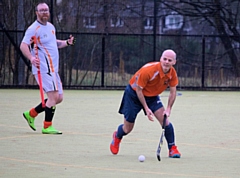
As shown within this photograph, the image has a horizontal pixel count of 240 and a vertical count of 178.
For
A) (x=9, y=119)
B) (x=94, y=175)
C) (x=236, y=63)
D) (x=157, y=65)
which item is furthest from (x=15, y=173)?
(x=236, y=63)

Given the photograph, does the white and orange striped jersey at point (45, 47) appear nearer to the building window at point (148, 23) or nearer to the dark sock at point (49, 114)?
the dark sock at point (49, 114)

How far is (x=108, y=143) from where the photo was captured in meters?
9.99

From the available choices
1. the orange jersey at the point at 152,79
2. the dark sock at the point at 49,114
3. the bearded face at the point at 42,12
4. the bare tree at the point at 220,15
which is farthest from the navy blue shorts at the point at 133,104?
the bare tree at the point at 220,15

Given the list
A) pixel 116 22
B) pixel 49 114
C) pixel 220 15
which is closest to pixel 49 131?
pixel 49 114

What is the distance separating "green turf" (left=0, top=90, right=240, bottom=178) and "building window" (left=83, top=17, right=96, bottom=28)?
21.9ft

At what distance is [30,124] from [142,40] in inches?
456

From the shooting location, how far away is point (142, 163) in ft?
26.8

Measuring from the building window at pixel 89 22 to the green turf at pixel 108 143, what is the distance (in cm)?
669

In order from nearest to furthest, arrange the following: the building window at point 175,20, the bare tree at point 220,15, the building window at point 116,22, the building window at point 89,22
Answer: the bare tree at point 220,15
the building window at point 89,22
the building window at point 116,22
the building window at point 175,20

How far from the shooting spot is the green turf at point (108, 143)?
7633 mm

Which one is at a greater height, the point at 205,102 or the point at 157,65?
the point at 157,65

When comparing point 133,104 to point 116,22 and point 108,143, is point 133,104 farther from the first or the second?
point 116,22

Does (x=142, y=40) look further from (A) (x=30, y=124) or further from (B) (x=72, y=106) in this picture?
(A) (x=30, y=124)

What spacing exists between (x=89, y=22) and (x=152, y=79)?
14870mm
